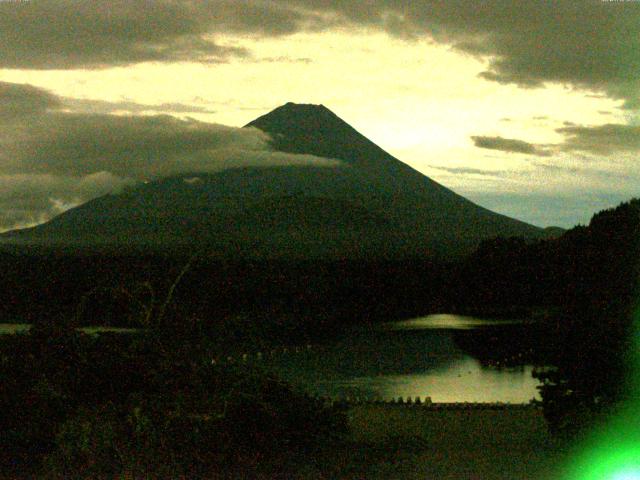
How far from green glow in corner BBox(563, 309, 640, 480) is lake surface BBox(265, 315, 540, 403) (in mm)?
14155

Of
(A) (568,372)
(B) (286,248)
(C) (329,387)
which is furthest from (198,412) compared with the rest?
(B) (286,248)

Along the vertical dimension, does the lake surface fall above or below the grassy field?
below

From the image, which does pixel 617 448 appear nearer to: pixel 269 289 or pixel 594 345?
pixel 594 345

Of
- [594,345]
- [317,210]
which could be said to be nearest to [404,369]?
[594,345]

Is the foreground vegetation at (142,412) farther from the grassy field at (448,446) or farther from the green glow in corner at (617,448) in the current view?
the green glow in corner at (617,448)

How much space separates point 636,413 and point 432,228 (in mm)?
117973

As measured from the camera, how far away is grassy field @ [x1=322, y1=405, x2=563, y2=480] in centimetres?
808

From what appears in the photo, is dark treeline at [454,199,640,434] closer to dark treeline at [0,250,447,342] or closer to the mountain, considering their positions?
dark treeline at [0,250,447,342]

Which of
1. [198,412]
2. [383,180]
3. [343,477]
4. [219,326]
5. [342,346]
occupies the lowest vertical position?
[342,346]

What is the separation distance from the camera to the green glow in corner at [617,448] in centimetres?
827

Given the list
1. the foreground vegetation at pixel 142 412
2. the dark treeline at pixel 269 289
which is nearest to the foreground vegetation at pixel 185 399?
the foreground vegetation at pixel 142 412

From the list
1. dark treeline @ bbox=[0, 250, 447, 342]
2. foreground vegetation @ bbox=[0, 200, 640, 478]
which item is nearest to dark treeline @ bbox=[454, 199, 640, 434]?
foreground vegetation @ bbox=[0, 200, 640, 478]

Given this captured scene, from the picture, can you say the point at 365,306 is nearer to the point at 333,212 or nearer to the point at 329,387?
the point at 329,387

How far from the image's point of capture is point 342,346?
4075 cm
